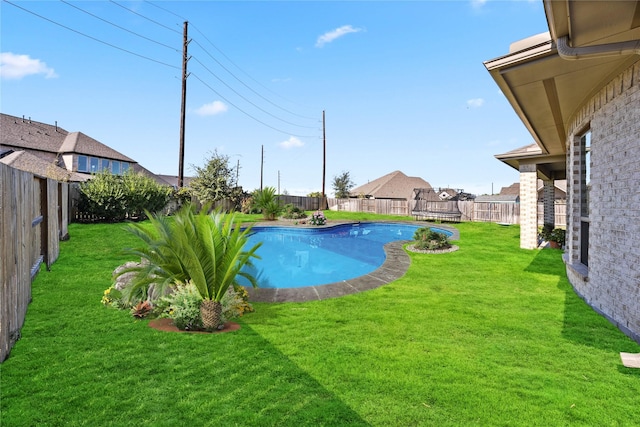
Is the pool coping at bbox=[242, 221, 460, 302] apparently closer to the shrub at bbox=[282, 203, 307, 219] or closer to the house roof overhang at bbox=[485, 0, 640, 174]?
the house roof overhang at bbox=[485, 0, 640, 174]

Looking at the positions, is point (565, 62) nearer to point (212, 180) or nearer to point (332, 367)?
point (332, 367)

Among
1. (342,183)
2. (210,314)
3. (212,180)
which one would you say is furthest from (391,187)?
(210,314)

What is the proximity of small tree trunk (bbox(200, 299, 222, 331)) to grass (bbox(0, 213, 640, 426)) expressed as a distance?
29 centimetres

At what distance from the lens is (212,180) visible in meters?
24.7

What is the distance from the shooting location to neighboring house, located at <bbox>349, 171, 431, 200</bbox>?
43219mm

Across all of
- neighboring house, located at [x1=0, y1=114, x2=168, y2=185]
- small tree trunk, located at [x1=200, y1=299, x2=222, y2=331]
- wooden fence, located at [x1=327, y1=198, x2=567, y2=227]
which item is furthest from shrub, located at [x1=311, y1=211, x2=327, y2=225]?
neighboring house, located at [x1=0, y1=114, x2=168, y2=185]

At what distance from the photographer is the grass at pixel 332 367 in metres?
2.53

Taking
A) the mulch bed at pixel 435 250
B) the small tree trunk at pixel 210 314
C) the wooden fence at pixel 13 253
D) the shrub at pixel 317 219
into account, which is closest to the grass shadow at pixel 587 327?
the mulch bed at pixel 435 250

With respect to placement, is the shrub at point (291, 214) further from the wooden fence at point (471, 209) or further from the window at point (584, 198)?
the window at point (584, 198)

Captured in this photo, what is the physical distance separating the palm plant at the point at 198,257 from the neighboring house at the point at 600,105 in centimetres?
437

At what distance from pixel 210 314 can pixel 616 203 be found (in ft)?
19.3

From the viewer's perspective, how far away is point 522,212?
1138 cm

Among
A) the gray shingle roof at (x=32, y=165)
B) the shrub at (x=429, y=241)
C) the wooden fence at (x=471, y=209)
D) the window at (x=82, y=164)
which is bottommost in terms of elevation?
the shrub at (x=429, y=241)

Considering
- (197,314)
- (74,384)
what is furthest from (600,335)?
(74,384)
